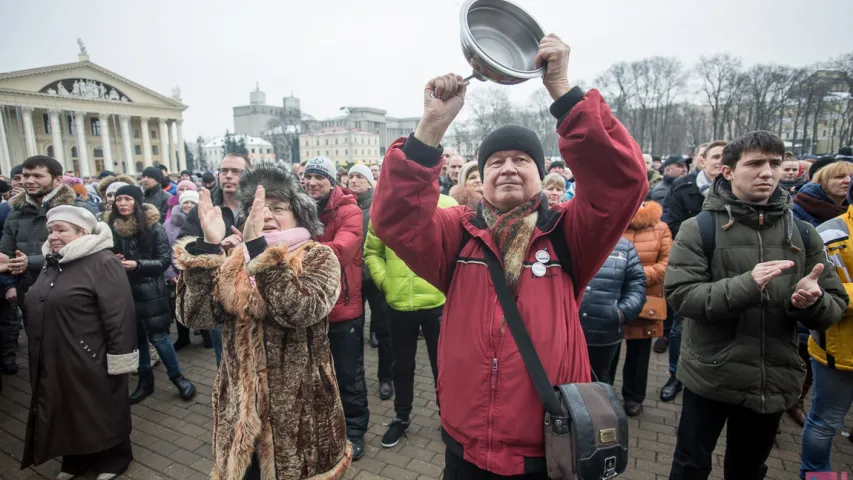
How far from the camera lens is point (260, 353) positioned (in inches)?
96.2

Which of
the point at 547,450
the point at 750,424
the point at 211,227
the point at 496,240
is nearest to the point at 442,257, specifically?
the point at 496,240

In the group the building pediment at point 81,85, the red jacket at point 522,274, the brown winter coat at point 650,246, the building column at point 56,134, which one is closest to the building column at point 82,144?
the building column at point 56,134

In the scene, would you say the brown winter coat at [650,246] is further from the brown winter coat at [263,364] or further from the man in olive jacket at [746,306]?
the brown winter coat at [263,364]

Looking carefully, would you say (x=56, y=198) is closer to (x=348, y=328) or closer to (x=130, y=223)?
(x=130, y=223)

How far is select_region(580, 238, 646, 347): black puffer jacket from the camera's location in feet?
11.5

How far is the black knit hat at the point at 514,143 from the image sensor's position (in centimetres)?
191

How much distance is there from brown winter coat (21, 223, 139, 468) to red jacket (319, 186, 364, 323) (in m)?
1.71

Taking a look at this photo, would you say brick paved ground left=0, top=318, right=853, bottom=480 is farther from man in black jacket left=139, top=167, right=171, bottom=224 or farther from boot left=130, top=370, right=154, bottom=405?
man in black jacket left=139, top=167, right=171, bottom=224

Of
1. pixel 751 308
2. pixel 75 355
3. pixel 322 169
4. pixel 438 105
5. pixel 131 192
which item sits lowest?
pixel 75 355

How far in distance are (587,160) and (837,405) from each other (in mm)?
2849

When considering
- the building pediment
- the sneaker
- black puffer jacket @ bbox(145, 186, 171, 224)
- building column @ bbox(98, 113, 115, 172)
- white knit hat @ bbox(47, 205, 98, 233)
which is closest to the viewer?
white knit hat @ bbox(47, 205, 98, 233)

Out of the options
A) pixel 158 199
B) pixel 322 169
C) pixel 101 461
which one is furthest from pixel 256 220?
pixel 158 199

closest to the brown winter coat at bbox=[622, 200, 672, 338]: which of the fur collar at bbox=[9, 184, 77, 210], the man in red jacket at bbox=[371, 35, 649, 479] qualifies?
the man in red jacket at bbox=[371, 35, 649, 479]

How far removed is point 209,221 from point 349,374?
1.85 m
